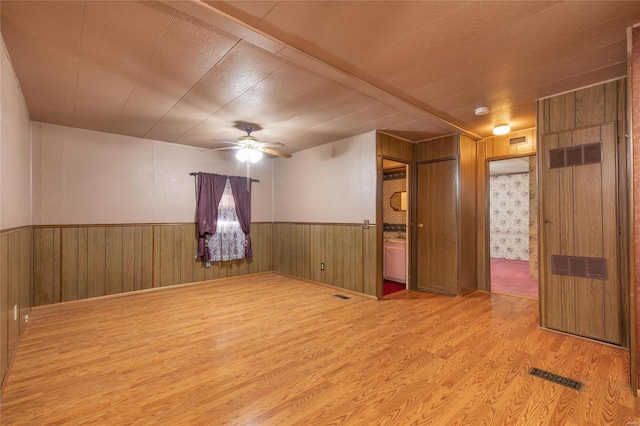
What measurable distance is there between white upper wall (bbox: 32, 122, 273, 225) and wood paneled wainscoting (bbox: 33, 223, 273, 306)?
18 centimetres

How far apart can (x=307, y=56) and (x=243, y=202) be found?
13.3ft

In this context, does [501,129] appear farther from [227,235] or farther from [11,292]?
[11,292]

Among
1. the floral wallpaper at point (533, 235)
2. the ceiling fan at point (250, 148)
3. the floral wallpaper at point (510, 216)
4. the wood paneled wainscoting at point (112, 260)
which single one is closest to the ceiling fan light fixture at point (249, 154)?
the ceiling fan at point (250, 148)

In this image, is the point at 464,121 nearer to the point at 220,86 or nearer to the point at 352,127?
the point at 352,127

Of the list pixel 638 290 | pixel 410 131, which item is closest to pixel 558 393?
pixel 638 290

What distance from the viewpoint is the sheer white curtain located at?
5690 millimetres

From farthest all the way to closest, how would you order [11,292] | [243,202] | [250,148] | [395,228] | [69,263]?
[395,228]
[243,202]
[69,263]
[250,148]
[11,292]

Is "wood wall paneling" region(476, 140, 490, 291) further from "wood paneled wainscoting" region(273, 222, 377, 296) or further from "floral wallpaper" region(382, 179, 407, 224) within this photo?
"wood paneled wainscoting" region(273, 222, 377, 296)

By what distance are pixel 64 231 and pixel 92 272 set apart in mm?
697

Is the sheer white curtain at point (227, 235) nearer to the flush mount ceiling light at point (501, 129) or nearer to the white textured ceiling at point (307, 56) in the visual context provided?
the white textured ceiling at point (307, 56)

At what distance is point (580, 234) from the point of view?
3012mm

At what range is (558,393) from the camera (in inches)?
82.4

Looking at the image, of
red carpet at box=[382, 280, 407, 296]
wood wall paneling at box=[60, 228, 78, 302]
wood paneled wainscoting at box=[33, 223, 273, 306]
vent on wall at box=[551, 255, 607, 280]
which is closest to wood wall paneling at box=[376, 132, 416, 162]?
red carpet at box=[382, 280, 407, 296]

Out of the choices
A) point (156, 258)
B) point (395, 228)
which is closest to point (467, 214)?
point (395, 228)
